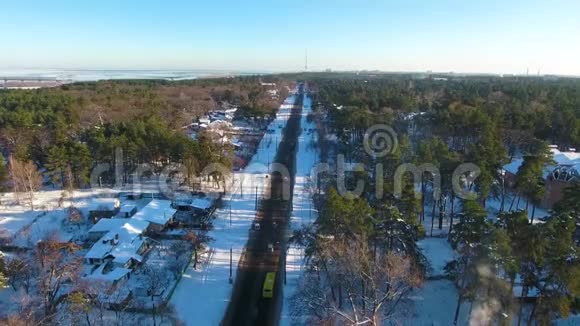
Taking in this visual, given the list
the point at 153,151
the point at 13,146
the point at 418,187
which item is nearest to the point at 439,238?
the point at 418,187

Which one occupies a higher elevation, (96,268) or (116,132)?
(116,132)

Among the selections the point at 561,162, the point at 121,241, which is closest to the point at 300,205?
the point at 121,241

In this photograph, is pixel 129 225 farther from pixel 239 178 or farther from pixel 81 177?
pixel 239 178

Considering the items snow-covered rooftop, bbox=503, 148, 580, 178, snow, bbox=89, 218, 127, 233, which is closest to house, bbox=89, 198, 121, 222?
snow, bbox=89, 218, 127, 233

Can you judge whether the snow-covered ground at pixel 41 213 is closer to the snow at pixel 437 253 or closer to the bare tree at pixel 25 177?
the bare tree at pixel 25 177

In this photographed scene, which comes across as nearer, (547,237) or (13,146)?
(547,237)

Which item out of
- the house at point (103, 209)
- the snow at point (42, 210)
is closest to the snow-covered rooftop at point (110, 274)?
the snow at point (42, 210)

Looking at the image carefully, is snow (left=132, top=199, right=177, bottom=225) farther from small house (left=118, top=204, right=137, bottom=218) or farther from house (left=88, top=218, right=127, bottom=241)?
house (left=88, top=218, right=127, bottom=241)

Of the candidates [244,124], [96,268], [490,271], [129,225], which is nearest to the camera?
[490,271]
